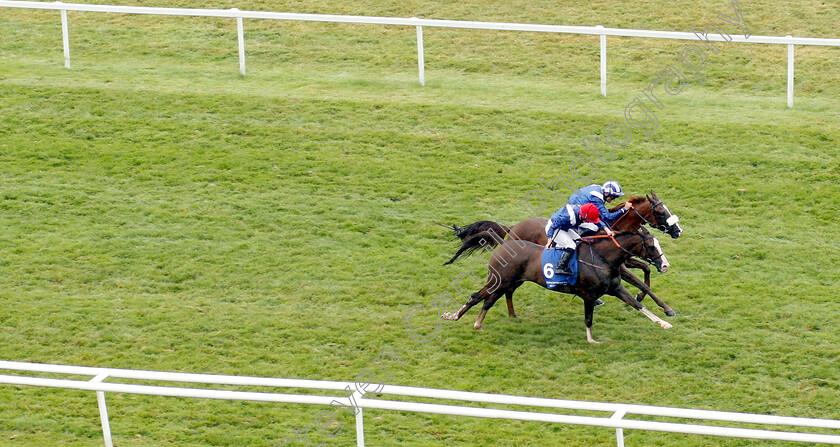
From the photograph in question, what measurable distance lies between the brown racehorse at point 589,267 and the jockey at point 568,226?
12 cm

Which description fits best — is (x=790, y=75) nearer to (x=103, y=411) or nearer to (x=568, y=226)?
(x=568, y=226)

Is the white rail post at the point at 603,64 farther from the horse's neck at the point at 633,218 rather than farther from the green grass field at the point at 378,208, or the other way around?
the horse's neck at the point at 633,218

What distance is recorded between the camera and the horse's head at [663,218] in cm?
891

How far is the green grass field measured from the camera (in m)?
8.39

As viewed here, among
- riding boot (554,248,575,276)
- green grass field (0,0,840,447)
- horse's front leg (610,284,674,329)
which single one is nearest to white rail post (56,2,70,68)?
green grass field (0,0,840,447)

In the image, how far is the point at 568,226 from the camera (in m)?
9.14

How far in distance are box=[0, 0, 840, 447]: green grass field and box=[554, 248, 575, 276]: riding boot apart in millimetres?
607

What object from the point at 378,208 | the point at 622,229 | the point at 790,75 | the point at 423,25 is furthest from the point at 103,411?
the point at 790,75

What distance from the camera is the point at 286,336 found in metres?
9.10

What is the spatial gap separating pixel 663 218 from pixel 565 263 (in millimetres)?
928

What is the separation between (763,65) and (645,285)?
20.2 feet

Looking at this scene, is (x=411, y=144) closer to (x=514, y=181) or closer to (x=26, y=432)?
(x=514, y=181)

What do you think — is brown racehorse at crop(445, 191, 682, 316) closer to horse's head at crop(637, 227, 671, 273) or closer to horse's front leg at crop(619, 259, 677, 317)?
horse's front leg at crop(619, 259, 677, 317)

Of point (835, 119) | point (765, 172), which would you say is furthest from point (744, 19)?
point (765, 172)
